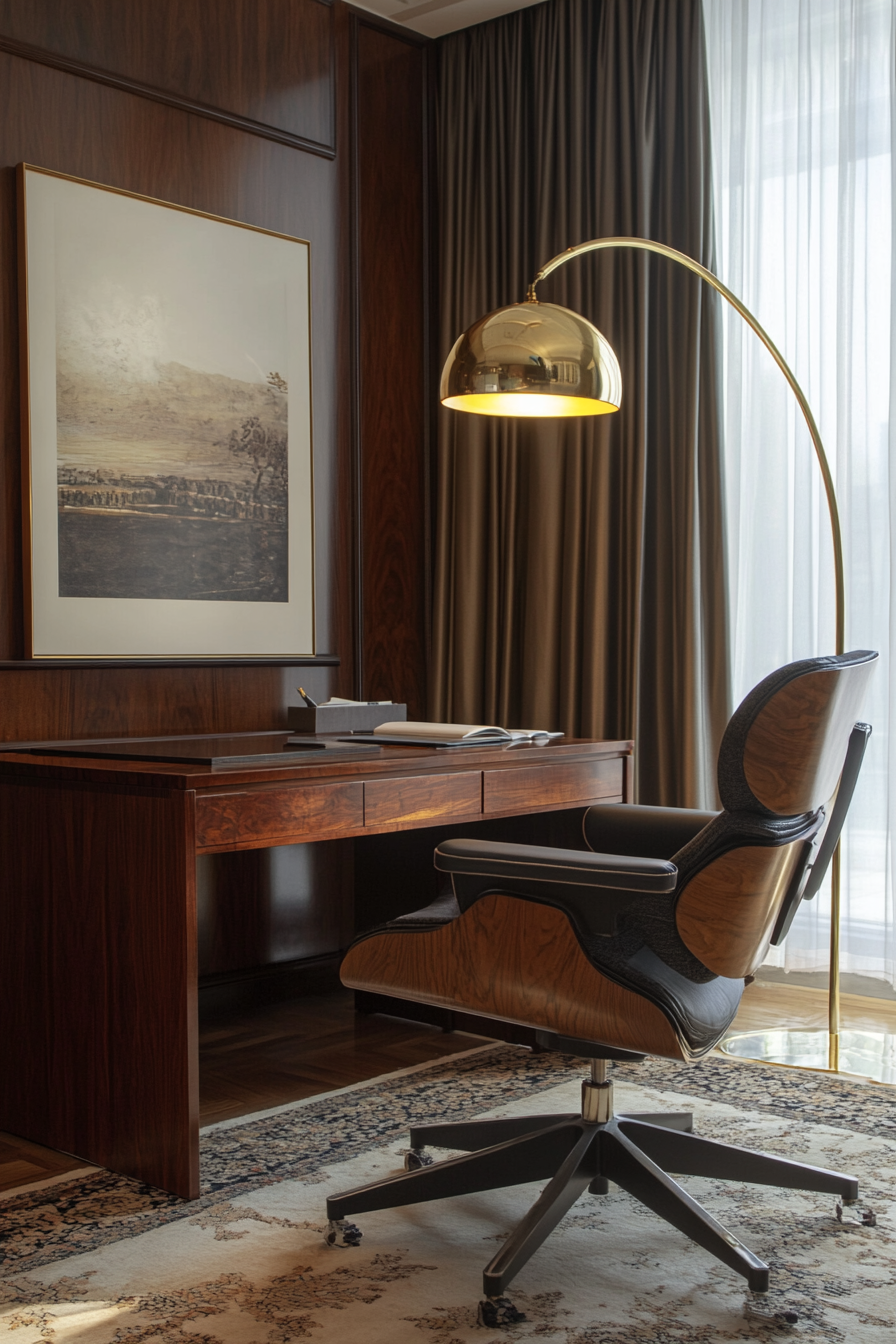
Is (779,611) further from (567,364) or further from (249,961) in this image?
(249,961)

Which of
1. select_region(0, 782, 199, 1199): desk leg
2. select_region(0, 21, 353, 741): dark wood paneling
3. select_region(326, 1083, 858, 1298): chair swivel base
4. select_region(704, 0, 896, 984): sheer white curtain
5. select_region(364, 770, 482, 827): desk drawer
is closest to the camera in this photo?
select_region(326, 1083, 858, 1298): chair swivel base

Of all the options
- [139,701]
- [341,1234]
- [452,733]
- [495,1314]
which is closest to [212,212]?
[139,701]

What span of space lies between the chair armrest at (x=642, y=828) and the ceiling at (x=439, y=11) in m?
2.54

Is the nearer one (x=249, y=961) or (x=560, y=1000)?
(x=560, y=1000)

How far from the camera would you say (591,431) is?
11.8 ft

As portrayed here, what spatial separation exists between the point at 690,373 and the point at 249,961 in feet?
6.28

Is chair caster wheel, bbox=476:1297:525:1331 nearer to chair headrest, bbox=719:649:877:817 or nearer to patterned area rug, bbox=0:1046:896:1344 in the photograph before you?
patterned area rug, bbox=0:1046:896:1344

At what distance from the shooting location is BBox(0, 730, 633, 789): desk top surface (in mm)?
2109

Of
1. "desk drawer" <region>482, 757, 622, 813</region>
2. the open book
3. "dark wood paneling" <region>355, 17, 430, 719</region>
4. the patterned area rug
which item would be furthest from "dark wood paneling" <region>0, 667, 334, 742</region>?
the patterned area rug

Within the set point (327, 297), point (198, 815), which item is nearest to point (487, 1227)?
point (198, 815)

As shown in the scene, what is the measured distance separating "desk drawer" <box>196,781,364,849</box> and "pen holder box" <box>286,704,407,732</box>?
632mm

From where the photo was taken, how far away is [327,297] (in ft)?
11.7

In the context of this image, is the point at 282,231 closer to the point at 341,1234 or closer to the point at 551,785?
the point at 551,785

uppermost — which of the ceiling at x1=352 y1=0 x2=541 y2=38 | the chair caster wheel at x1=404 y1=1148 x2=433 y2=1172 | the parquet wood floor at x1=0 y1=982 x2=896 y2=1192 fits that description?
the ceiling at x1=352 y1=0 x2=541 y2=38
